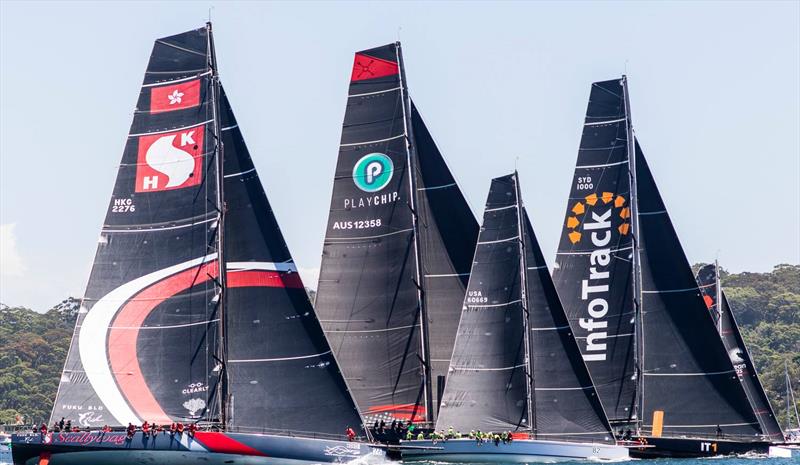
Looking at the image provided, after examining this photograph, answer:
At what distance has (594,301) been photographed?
54.2 m

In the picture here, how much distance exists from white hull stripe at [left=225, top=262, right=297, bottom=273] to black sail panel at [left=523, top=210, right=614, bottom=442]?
1010cm

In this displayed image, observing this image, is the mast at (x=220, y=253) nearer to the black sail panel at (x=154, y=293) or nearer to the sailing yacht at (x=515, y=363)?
the black sail panel at (x=154, y=293)

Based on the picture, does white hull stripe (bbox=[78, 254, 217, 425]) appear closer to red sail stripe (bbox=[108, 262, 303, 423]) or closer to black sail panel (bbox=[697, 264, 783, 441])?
red sail stripe (bbox=[108, 262, 303, 423])

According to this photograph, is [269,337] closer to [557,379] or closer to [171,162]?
[171,162]

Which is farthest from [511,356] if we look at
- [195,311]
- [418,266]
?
[195,311]

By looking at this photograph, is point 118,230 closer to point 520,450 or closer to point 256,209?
point 256,209

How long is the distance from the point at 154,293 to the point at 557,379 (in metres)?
14.1

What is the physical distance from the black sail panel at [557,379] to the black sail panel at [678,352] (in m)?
5.11

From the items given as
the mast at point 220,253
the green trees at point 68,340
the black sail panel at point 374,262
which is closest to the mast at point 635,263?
the black sail panel at point 374,262

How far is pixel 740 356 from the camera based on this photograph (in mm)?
59031

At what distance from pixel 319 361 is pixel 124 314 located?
18.3 ft

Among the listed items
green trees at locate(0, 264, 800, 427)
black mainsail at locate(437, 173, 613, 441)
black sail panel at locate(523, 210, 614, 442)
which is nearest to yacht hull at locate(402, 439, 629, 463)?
black mainsail at locate(437, 173, 613, 441)

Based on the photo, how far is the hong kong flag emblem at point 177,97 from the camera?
4178cm

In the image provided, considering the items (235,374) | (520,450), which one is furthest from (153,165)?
(520,450)
